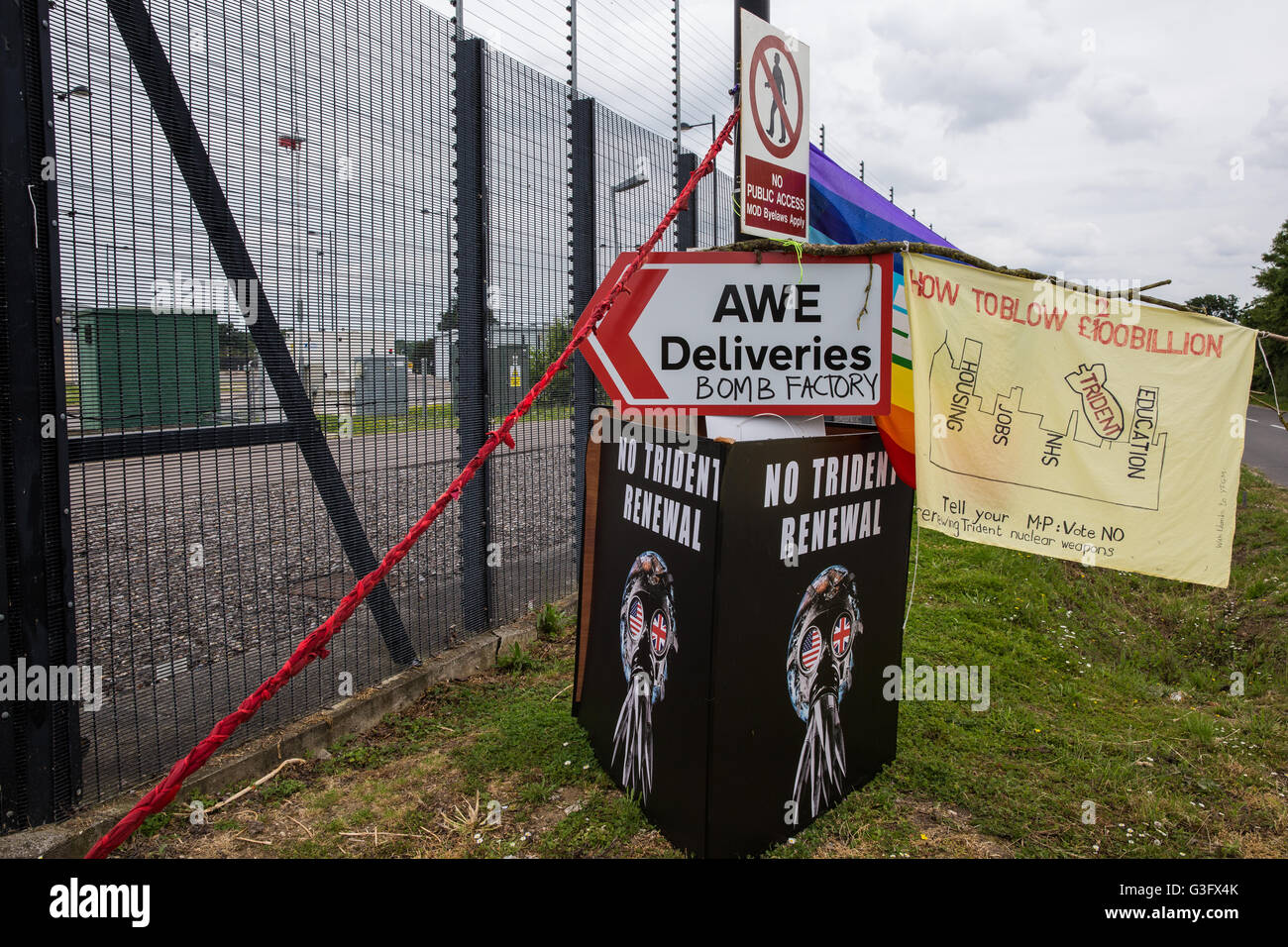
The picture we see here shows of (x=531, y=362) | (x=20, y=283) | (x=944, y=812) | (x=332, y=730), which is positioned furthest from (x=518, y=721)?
(x=20, y=283)

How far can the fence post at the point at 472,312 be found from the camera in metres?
5.19

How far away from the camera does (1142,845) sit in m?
3.40

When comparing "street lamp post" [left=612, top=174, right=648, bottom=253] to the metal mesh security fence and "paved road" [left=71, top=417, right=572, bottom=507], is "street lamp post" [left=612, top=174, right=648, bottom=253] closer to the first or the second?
the metal mesh security fence

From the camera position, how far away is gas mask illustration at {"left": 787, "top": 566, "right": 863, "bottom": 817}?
10.8ft

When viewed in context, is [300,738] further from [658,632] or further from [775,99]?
[775,99]

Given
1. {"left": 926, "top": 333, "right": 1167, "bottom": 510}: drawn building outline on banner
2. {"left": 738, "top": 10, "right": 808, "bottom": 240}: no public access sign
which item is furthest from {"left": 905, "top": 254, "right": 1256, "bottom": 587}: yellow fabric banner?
{"left": 738, "top": 10, "right": 808, "bottom": 240}: no public access sign

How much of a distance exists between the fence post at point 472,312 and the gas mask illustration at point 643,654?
81.9 inches

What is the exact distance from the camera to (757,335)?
3307 mm

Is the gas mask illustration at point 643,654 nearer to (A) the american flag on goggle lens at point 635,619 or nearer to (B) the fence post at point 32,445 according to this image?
(A) the american flag on goggle lens at point 635,619

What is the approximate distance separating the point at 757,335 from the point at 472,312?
2602mm

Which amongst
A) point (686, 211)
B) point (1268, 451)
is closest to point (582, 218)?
point (686, 211)

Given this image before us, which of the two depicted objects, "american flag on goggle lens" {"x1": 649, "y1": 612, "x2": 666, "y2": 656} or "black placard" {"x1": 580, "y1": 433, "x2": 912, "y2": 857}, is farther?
"american flag on goggle lens" {"x1": 649, "y1": 612, "x2": 666, "y2": 656}

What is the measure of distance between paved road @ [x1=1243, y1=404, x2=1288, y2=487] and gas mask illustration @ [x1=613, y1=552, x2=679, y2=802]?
1015cm
